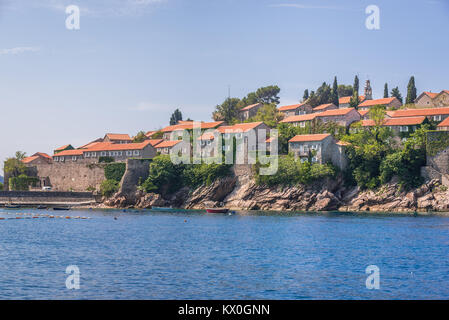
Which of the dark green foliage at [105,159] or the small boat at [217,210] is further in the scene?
the dark green foliage at [105,159]

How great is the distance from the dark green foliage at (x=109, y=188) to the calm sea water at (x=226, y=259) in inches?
1497

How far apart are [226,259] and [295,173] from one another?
2108 inches

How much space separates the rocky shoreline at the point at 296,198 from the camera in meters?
83.9

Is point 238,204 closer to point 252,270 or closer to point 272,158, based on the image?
point 272,158

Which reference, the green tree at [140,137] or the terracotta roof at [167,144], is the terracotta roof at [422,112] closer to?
the terracotta roof at [167,144]

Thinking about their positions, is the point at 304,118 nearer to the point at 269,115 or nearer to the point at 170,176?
the point at 269,115

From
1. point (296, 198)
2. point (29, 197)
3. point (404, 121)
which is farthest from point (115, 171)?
point (404, 121)

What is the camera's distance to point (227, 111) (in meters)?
133

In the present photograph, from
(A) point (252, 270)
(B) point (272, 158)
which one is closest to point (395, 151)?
(B) point (272, 158)

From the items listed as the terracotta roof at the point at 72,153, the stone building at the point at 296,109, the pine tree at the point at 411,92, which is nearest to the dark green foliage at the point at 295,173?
the stone building at the point at 296,109

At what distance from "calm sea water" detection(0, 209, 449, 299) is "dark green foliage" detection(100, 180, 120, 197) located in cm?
3802
